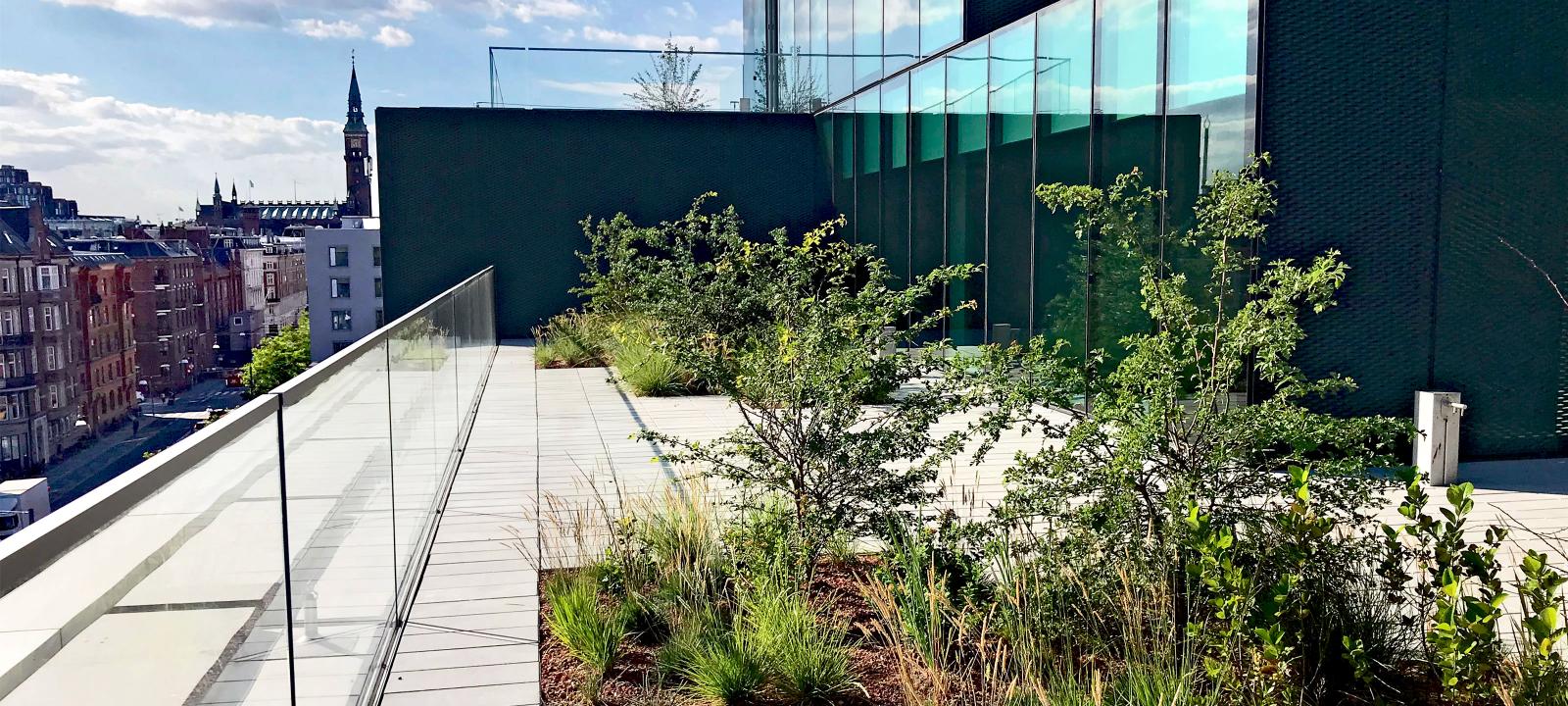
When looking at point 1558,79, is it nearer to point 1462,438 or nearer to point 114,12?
point 1462,438

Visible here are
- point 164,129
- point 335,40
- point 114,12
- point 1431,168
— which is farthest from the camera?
point 114,12

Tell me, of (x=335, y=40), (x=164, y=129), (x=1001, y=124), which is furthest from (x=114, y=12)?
(x=1001, y=124)

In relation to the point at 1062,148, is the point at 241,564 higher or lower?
lower

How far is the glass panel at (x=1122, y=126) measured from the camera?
8.74 m

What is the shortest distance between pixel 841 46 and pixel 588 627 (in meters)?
14.0

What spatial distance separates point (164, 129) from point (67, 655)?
616 ft

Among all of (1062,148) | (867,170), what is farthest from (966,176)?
(867,170)

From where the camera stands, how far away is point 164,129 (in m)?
166

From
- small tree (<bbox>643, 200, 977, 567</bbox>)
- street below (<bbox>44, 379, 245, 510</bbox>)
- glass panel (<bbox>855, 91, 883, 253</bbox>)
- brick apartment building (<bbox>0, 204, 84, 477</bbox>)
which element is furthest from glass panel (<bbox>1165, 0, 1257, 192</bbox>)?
brick apartment building (<bbox>0, 204, 84, 477</bbox>)

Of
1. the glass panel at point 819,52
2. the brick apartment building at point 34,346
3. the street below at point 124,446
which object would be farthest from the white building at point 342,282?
the glass panel at point 819,52

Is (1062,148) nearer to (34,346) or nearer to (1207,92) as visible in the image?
(1207,92)

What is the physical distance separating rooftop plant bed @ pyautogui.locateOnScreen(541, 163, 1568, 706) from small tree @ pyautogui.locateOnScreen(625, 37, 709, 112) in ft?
48.2

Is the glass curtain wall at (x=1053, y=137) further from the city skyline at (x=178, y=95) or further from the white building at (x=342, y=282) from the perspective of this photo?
the city skyline at (x=178, y=95)

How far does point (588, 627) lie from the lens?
4227mm
